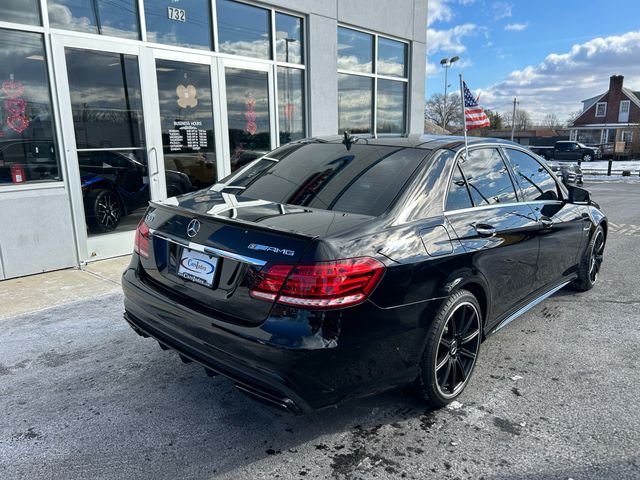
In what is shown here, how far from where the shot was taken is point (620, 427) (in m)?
2.75

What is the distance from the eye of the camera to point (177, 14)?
6.75m

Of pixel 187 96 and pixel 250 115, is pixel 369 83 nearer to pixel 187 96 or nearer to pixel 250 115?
pixel 250 115

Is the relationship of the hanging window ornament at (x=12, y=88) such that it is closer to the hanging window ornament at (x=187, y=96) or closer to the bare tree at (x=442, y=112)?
the hanging window ornament at (x=187, y=96)

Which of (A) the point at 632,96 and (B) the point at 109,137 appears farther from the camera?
(A) the point at 632,96

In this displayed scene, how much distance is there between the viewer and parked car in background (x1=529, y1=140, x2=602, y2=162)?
38.6 meters

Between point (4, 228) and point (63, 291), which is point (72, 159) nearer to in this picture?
point (4, 228)

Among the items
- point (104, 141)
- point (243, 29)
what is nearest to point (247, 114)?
point (243, 29)

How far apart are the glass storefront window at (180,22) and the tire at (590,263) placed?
582 cm

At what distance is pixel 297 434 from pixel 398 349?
79cm

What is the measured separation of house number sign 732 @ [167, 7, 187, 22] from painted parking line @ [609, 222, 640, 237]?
26.4 feet

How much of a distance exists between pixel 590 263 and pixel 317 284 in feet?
13.3

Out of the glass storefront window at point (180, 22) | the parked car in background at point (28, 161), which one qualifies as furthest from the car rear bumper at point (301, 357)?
the glass storefront window at point (180, 22)

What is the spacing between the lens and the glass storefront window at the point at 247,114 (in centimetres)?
765

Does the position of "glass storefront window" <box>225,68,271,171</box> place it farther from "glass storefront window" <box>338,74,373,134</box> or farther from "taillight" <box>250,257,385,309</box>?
"taillight" <box>250,257,385,309</box>
